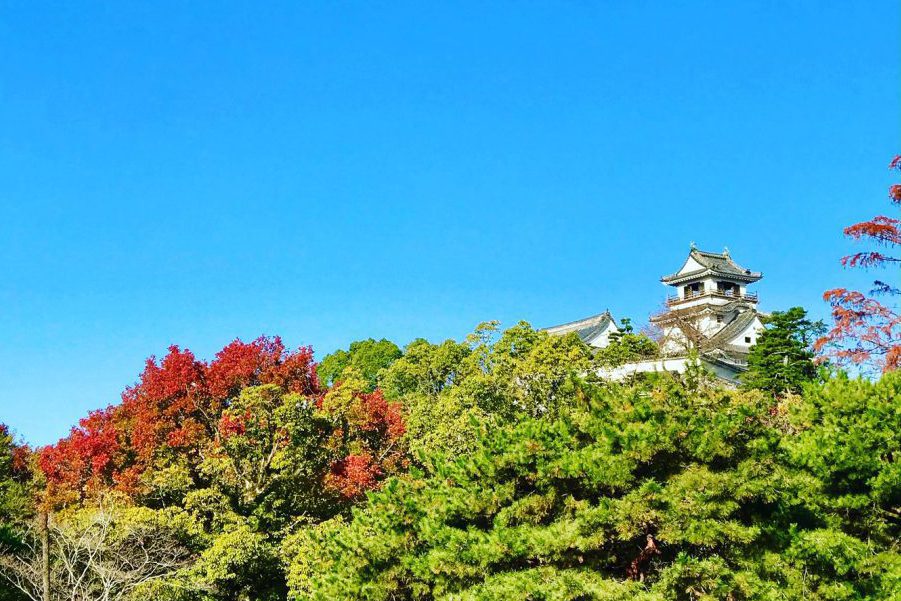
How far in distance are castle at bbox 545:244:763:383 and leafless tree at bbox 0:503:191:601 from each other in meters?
22.4

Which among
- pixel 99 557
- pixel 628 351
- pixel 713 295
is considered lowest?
pixel 99 557

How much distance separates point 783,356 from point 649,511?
15.6m

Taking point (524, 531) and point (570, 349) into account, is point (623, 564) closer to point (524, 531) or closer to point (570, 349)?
point (524, 531)

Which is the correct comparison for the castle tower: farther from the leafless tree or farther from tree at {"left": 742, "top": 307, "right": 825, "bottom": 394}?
the leafless tree

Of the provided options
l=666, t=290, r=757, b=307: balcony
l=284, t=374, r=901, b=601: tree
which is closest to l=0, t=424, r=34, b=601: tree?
l=284, t=374, r=901, b=601: tree

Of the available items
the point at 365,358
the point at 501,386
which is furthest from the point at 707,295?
the point at 501,386

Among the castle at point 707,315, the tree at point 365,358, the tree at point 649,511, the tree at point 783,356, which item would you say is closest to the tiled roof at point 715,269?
the castle at point 707,315

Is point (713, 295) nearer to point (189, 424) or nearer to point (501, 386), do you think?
point (501, 386)

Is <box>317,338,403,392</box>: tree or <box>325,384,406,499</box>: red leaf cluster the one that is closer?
<box>325,384,406,499</box>: red leaf cluster

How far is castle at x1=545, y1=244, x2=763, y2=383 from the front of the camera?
35969mm

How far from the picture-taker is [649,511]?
8727 mm

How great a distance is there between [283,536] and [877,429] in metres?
9.62

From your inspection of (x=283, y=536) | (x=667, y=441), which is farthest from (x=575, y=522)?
(x=283, y=536)

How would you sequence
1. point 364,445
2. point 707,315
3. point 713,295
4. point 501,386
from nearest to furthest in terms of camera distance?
point 364,445, point 501,386, point 707,315, point 713,295
